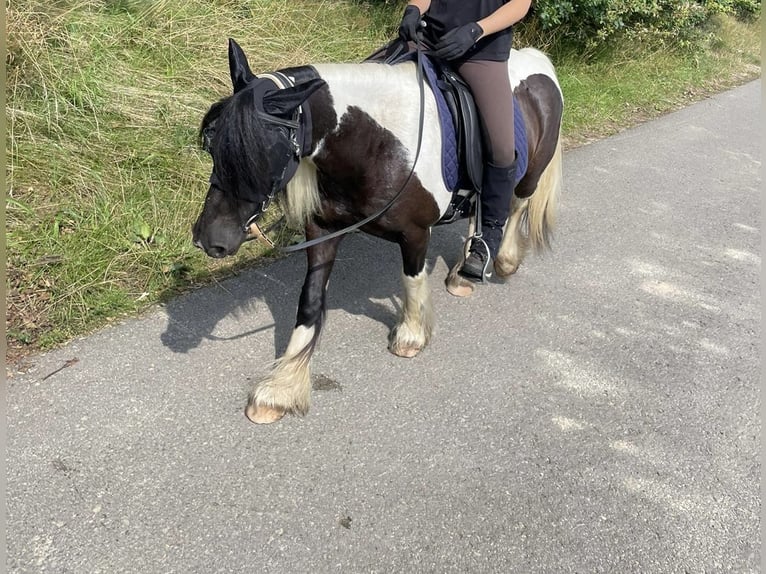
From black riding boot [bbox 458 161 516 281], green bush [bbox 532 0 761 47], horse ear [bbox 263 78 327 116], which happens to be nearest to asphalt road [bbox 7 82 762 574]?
black riding boot [bbox 458 161 516 281]

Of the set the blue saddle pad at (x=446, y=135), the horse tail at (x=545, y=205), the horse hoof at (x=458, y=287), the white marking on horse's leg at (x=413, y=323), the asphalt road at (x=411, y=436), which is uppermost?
the blue saddle pad at (x=446, y=135)

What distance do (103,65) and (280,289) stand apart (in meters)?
2.59

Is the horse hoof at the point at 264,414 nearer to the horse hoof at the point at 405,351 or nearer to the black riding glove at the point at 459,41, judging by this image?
the horse hoof at the point at 405,351

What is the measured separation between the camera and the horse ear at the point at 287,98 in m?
2.04

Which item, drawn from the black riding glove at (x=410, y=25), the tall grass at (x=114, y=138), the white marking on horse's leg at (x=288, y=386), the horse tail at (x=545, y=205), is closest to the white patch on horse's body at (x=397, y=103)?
the black riding glove at (x=410, y=25)

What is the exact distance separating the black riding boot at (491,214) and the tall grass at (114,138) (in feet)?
4.93

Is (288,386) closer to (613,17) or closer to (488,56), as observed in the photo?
(488,56)

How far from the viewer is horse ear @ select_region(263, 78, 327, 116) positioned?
6.70 feet

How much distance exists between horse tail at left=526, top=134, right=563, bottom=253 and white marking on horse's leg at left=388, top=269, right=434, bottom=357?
1.13m

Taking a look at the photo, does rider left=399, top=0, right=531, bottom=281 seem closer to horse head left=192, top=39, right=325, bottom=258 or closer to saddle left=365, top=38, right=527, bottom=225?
saddle left=365, top=38, right=527, bottom=225

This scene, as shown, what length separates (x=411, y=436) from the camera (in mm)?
2697

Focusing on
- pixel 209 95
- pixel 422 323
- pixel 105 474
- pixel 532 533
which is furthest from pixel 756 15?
pixel 105 474

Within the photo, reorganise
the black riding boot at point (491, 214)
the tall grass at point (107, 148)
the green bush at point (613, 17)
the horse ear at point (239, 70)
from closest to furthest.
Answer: the horse ear at point (239, 70) → the black riding boot at point (491, 214) → the tall grass at point (107, 148) → the green bush at point (613, 17)

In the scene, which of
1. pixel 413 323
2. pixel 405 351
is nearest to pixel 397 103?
pixel 413 323
